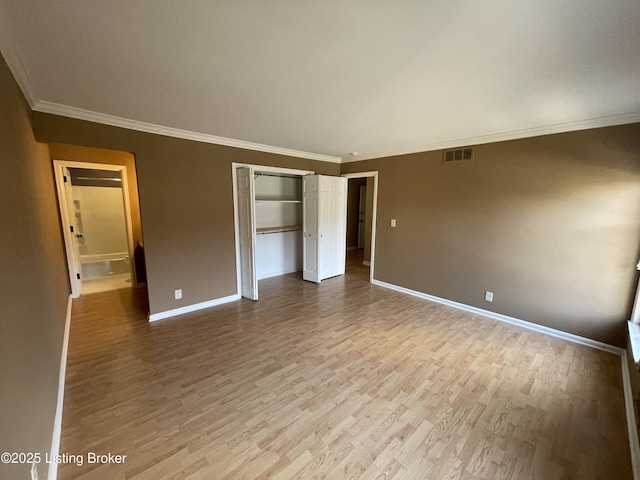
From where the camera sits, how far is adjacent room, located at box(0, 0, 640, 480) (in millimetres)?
1359

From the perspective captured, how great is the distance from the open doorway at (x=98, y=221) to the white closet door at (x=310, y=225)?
296 cm

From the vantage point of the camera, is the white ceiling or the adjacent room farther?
the adjacent room

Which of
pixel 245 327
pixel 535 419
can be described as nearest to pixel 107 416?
pixel 245 327

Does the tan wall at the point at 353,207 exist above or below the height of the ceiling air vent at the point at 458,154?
below

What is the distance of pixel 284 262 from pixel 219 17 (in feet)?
14.8

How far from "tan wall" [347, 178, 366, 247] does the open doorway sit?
5.24m

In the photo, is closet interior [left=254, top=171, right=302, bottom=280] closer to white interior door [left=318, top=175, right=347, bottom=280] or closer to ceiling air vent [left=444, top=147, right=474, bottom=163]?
white interior door [left=318, top=175, right=347, bottom=280]

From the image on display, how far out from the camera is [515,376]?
2293 mm

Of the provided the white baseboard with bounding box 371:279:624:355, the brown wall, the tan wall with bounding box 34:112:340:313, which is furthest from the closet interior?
the brown wall

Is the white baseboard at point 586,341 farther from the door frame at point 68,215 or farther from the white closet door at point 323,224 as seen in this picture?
the door frame at point 68,215

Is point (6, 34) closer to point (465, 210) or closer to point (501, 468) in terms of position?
point (501, 468)

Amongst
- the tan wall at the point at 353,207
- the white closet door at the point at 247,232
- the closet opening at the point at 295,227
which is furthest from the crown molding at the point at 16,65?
the tan wall at the point at 353,207

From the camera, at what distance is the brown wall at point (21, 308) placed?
3.35 feet

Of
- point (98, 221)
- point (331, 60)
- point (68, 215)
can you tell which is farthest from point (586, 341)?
point (98, 221)
